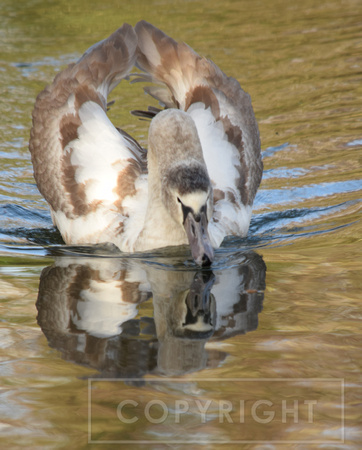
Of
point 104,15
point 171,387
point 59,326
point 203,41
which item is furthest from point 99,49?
point 104,15

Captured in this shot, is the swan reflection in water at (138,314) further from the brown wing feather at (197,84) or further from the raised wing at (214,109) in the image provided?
the brown wing feather at (197,84)

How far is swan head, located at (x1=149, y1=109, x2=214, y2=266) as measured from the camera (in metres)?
5.35

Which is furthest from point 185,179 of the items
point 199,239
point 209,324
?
point 209,324

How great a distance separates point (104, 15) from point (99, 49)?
7391mm

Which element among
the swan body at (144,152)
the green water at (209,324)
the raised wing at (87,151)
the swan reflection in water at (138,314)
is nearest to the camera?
the green water at (209,324)

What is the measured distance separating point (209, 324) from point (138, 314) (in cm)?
45

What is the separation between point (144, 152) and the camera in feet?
24.1

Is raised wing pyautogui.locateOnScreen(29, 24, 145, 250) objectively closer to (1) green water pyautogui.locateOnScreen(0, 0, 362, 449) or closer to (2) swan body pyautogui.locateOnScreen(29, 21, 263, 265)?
(2) swan body pyautogui.locateOnScreen(29, 21, 263, 265)

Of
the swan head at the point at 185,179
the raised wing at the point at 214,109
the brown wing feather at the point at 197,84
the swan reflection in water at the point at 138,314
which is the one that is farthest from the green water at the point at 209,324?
the brown wing feather at the point at 197,84

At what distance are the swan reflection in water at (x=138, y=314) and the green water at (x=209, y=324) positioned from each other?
0.01 m

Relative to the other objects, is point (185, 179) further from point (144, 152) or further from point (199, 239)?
point (144, 152)

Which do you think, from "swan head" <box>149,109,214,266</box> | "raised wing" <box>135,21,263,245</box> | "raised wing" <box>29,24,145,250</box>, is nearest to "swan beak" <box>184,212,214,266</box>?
"swan head" <box>149,109,214,266</box>

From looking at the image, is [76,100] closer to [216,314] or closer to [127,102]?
[216,314]

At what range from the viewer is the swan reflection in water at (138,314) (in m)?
4.01
